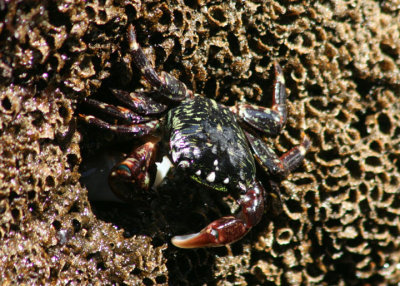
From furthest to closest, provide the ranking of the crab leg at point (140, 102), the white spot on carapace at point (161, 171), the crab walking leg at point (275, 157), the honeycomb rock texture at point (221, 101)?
the white spot on carapace at point (161, 171) < the crab walking leg at point (275, 157) < the crab leg at point (140, 102) < the honeycomb rock texture at point (221, 101)

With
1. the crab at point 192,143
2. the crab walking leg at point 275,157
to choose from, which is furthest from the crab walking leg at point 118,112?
the crab walking leg at point 275,157

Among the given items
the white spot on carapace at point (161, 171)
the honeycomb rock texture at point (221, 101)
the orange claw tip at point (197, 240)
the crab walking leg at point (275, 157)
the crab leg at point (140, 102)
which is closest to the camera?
the honeycomb rock texture at point (221, 101)

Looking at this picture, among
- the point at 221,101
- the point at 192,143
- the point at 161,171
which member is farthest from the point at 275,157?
the point at 161,171

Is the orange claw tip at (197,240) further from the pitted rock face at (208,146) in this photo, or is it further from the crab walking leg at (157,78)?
the crab walking leg at (157,78)

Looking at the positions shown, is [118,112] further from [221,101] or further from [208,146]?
[221,101]

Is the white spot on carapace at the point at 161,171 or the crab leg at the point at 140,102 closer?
the crab leg at the point at 140,102

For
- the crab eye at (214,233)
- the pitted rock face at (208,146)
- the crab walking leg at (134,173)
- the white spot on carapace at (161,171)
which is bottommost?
the white spot on carapace at (161,171)

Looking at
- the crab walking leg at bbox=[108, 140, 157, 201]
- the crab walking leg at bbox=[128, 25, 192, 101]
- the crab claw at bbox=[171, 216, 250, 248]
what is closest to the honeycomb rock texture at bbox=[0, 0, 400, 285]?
the crab walking leg at bbox=[128, 25, 192, 101]
